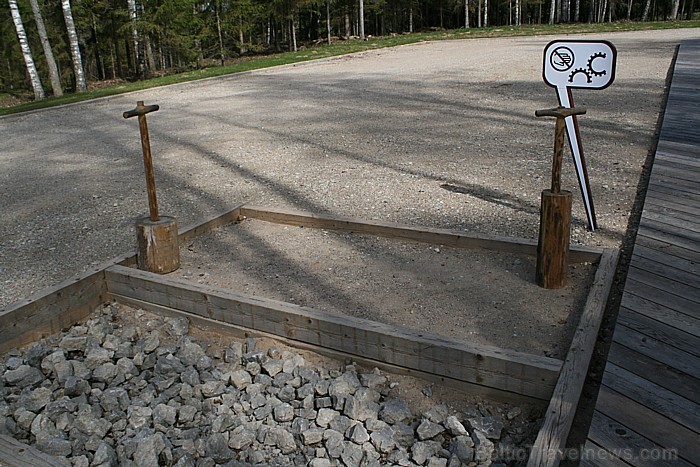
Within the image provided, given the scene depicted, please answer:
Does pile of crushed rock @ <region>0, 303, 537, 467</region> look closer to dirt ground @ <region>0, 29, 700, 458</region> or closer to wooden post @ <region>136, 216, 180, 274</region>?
dirt ground @ <region>0, 29, 700, 458</region>

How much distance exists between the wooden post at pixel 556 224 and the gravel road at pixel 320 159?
0.95 metres

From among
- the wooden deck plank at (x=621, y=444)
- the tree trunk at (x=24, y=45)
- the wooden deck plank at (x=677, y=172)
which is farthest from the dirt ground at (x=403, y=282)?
the tree trunk at (x=24, y=45)

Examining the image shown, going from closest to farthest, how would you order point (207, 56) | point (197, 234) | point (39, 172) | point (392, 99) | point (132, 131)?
point (197, 234) → point (39, 172) → point (132, 131) → point (392, 99) → point (207, 56)

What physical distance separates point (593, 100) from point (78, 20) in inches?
870

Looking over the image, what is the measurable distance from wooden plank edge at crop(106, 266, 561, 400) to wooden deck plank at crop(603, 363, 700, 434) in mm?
232

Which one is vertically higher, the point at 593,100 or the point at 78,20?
the point at 78,20

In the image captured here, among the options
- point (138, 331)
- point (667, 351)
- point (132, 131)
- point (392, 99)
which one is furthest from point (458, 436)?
point (392, 99)

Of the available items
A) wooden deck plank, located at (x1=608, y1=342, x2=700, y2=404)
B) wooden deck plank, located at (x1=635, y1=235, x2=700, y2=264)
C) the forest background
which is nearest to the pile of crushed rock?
wooden deck plank, located at (x1=608, y1=342, x2=700, y2=404)

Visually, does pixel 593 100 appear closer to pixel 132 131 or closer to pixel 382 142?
pixel 382 142

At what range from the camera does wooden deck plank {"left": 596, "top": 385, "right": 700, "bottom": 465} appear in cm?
206

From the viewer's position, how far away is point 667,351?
2639 mm

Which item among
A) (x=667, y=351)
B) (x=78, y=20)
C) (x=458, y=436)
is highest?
(x=78, y=20)

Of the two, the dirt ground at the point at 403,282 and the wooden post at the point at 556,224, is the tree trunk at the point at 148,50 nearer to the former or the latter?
the dirt ground at the point at 403,282

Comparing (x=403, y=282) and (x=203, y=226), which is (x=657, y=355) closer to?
(x=403, y=282)
